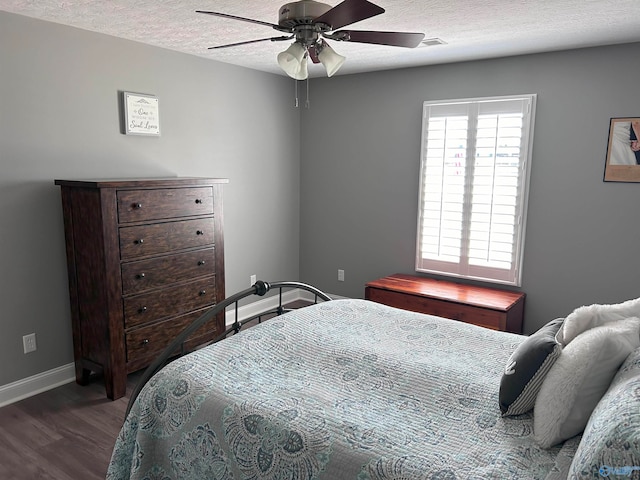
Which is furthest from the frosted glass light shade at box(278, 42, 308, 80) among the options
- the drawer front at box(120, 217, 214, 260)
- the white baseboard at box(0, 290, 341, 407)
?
the white baseboard at box(0, 290, 341, 407)

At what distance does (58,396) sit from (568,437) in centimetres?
325

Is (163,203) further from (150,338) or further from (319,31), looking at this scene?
(319,31)

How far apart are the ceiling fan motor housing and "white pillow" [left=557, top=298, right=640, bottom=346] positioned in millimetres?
1654

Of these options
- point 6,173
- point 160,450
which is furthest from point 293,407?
point 6,173

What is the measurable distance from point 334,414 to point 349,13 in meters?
1.61

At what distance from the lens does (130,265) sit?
3.31 metres

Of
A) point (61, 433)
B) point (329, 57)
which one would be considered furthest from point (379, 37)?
point (61, 433)

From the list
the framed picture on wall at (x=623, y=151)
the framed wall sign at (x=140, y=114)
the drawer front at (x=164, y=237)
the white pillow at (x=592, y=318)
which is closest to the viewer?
the white pillow at (x=592, y=318)

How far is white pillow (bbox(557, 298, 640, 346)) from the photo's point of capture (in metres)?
1.79

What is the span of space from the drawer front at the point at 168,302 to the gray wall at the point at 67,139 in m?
0.58

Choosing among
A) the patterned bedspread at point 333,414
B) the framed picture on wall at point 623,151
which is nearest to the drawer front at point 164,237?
the patterned bedspread at point 333,414

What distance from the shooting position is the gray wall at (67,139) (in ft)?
10.4

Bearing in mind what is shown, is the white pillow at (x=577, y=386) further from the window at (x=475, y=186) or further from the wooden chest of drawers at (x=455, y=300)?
the window at (x=475, y=186)

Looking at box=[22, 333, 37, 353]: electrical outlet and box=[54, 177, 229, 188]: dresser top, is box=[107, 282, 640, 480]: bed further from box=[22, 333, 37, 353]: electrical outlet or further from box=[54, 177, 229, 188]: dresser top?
box=[22, 333, 37, 353]: electrical outlet
